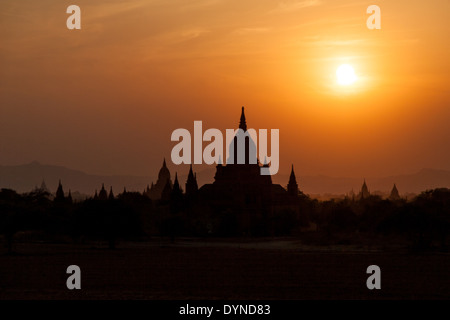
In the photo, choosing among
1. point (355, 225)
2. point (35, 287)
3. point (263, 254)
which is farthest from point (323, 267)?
point (355, 225)

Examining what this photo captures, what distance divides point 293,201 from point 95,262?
101 m

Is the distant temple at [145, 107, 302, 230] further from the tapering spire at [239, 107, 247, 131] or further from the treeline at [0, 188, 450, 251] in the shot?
the treeline at [0, 188, 450, 251]

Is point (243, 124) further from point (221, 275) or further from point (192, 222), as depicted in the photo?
point (221, 275)

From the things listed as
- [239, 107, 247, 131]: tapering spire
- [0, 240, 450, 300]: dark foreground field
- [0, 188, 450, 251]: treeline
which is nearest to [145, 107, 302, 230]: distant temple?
[239, 107, 247, 131]: tapering spire

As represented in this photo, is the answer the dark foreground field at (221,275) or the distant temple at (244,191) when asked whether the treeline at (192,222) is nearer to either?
the distant temple at (244,191)

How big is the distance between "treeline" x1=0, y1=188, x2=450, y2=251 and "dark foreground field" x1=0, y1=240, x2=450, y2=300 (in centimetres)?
760

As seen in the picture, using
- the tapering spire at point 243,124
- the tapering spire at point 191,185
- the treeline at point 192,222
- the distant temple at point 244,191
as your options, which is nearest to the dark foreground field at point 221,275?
the treeline at point 192,222

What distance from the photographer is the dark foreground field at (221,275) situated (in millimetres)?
42031

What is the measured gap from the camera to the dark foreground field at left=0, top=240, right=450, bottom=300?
1655 inches

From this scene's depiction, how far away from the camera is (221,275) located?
51.9 metres

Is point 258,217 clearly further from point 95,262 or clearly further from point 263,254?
point 95,262

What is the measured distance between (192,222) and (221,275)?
6753cm

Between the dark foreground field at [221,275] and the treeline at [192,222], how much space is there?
24.9 feet

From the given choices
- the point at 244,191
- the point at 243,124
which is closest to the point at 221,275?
the point at 244,191
